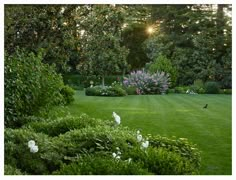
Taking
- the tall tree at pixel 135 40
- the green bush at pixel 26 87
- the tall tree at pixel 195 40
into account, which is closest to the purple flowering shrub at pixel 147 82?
the tall tree at pixel 135 40

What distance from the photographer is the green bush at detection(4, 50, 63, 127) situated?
4215 millimetres

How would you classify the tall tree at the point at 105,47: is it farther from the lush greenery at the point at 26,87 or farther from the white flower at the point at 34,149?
the white flower at the point at 34,149

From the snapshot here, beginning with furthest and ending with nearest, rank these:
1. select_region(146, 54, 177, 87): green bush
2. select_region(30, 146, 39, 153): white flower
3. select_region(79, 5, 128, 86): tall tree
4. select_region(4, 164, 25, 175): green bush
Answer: select_region(146, 54, 177, 87): green bush < select_region(79, 5, 128, 86): tall tree < select_region(30, 146, 39, 153): white flower < select_region(4, 164, 25, 175): green bush

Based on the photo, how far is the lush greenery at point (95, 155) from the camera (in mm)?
2670

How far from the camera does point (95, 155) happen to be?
115 inches

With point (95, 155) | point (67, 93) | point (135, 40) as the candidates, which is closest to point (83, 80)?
point (135, 40)

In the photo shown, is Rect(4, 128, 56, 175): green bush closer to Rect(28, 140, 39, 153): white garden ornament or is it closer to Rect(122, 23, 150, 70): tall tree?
Rect(28, 140, 39, 153): white garden ornament

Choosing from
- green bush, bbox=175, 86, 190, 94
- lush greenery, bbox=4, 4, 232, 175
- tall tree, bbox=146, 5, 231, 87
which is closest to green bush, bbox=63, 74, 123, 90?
lush greenery, bbox=4, 4, 232, 175

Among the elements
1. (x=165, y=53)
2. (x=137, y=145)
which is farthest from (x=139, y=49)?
(x=137, y=145)

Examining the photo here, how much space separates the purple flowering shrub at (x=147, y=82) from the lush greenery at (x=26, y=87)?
750cm

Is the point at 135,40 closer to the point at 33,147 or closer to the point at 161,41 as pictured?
the point at 161,41

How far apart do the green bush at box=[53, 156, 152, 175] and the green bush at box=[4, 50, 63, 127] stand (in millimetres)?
1621

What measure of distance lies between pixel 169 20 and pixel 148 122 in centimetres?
808

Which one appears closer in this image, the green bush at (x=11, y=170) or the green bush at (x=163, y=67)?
the green bush at (x=11, y=170)
